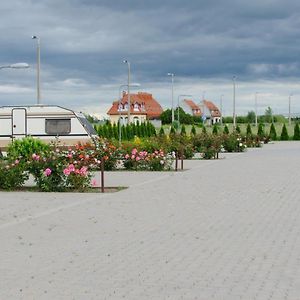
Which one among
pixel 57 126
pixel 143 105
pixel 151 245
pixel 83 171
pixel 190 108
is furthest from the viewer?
pixel 190 108

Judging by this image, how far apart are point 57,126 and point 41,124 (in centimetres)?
77

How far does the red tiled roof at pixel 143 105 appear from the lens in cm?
12553

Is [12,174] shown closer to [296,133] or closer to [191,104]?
[296,133]

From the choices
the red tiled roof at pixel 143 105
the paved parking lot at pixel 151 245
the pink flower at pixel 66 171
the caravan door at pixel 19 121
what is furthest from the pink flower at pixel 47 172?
the red tiled roof at pixel 143 105

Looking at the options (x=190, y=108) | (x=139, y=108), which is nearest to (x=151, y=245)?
(x=139, y=108)

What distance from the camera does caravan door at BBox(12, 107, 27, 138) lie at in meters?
33.8

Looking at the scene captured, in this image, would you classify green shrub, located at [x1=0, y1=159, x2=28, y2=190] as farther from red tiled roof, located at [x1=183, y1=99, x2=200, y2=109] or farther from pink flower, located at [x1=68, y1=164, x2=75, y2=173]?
red tiled roof, located at [x1=183, y1=99, x2=200, y2=109]

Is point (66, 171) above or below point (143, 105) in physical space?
below

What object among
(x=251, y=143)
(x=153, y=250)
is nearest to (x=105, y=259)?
(x=153, y=250)

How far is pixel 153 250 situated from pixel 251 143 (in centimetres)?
4906

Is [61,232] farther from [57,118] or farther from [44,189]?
[57,118]

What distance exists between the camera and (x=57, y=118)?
1330 inches

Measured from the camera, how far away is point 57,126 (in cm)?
3397

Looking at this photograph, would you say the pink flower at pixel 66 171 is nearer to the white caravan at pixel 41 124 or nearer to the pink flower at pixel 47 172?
the pink flower at pixel 47 172
